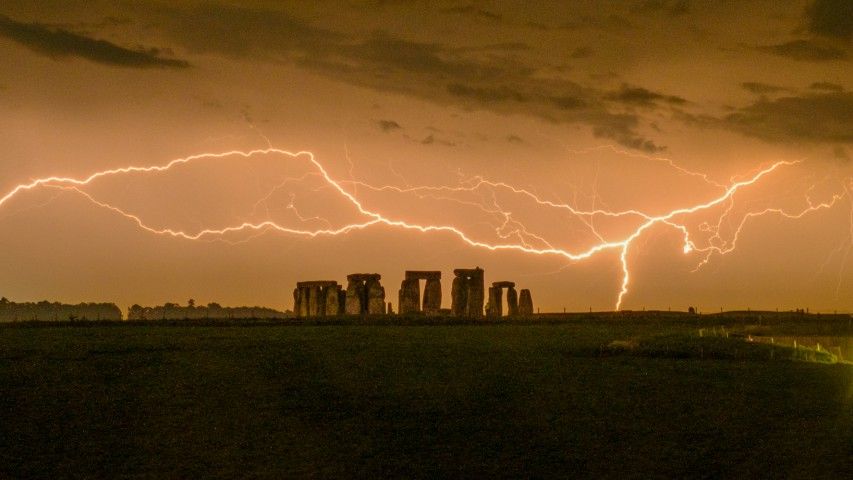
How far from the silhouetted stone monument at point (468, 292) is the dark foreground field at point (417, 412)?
85.2ft

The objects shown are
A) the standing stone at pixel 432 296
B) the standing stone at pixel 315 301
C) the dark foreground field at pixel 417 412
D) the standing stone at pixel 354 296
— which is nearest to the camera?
the dark foreground field at pixel 417 412

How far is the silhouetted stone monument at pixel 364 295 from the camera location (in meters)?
54.1

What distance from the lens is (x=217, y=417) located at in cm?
1551

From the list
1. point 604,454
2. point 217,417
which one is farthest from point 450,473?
point 217,417

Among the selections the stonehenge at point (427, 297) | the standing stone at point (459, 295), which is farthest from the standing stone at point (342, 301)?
the standing stone at point (459, 295)

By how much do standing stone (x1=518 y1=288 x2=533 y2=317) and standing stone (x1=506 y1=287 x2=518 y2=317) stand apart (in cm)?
24

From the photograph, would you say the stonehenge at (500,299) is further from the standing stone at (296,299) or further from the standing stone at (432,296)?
the standing stone at (296,299)

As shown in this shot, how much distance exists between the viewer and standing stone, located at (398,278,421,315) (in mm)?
53531

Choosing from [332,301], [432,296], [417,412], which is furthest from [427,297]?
[417,412]

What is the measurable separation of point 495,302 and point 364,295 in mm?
7181

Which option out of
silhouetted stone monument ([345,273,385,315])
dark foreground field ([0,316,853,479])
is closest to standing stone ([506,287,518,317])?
silhouetted stone monument ([345,273,385,315])

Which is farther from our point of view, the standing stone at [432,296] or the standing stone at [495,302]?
the standing stone at [495,302]

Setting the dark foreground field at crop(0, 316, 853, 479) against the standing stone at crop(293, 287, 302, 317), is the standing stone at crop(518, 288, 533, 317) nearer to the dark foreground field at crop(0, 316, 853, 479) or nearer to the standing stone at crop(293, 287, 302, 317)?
the standing stone at crop(293, 287, 302, 317)

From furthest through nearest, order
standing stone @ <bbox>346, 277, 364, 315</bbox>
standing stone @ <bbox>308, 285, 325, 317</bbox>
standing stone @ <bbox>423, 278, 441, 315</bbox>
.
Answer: standing stone @ <bbox>308, 285, 325, 317</bbox>
standing stone @ <bbox>346, 277, 364, 315</bbox>
standing stone @ <bbox>423, 278, 441, 315</bbox>
